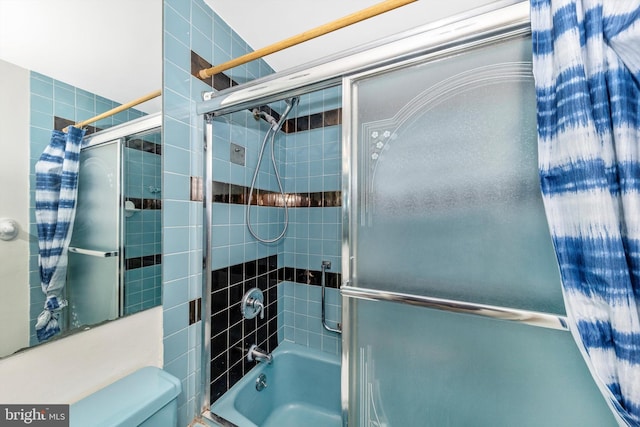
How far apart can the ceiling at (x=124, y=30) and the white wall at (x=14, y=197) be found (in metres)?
0.08

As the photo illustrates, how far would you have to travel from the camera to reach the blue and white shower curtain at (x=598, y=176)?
493 millimetres

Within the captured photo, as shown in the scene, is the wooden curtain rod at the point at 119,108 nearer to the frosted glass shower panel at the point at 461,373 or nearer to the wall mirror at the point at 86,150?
the wall mirror at the point at 86,150

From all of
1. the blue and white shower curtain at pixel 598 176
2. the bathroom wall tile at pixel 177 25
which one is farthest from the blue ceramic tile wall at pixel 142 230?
the blue and white shower curtain at pixel 598 176

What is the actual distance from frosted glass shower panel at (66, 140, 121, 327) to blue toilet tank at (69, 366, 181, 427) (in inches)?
9.1

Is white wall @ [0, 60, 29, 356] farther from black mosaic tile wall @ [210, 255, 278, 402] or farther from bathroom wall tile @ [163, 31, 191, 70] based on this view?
black mosaic tile wall @ [210, 255, 278, 402]

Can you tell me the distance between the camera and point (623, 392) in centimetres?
50

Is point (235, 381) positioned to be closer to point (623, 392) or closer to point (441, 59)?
point (623, 392)

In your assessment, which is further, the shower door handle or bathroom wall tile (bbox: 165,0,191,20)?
bathroom wall tile (bbox: 165,0,191,20)

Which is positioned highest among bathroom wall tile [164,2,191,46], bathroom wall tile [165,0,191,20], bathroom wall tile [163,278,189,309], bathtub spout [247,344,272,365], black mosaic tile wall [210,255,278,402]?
bathroom wall tile [165,0,191,20]

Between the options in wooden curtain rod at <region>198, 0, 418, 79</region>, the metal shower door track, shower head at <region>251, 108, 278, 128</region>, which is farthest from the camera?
shower head at <region>251, 108, 278, 128</region>

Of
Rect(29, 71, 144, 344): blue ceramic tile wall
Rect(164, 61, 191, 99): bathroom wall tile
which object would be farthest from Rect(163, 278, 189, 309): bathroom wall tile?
Rect(164, 61, 191, 99): bathroom wall tile

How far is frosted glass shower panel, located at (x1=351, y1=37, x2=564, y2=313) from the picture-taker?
2.02 feet

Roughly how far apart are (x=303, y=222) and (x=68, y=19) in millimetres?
1411

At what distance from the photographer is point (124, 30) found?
2.70 ft
